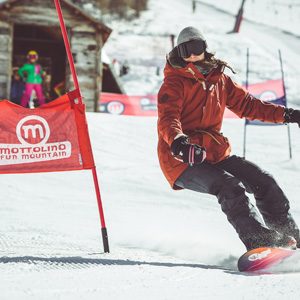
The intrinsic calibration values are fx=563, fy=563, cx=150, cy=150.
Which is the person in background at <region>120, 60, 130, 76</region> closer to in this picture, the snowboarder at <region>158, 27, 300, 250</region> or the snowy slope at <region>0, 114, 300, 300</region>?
the snowy slope at <region>0, 114, 300, 300</region>

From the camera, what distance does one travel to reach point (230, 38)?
41.3 meters

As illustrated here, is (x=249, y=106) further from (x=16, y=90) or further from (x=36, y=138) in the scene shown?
(x=16, y=90)

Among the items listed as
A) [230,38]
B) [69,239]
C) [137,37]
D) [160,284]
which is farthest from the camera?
[137,37]

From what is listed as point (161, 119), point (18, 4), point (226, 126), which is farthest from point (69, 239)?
point (18, 4)

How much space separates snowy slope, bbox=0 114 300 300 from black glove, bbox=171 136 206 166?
0.64 metres

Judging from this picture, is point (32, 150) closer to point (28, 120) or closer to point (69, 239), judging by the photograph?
point (28, 120)

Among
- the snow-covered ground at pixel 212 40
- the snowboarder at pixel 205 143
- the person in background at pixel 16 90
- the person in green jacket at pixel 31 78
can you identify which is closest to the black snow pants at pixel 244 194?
the snowboarder at pixel 205 143

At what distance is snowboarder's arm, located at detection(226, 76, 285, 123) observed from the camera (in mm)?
4227

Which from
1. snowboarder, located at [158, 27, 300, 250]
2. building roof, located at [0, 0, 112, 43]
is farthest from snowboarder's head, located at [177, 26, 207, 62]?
building roof, located at [0, 0, 112, 43]

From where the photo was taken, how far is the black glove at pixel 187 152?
3.41m

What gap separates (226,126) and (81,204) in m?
7.78

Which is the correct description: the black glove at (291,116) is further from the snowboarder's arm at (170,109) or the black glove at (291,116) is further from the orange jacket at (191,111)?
the snowboarder's arm at (170,109)

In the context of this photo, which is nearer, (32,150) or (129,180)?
(32,150)

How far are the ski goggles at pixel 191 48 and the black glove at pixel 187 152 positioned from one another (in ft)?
2.44
